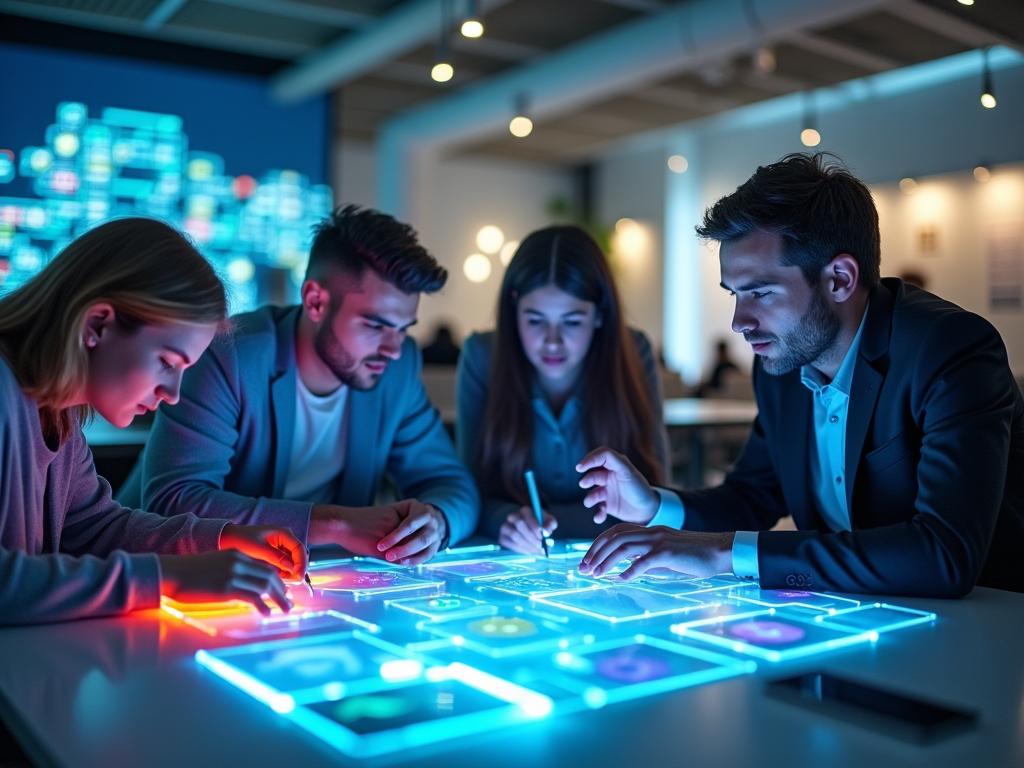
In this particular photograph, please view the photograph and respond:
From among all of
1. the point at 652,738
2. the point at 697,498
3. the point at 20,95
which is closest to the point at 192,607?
the point at 652,738

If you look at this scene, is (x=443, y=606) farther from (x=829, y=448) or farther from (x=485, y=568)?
(x=829, y=448)

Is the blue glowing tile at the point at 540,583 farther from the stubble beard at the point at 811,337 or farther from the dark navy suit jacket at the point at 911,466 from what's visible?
the stubble beard at the point at 811,337

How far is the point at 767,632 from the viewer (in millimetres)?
1270

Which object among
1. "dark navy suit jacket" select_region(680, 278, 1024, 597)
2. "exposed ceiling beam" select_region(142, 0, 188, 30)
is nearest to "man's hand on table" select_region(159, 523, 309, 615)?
"dark navy suit jacket" select_region(680, 278, 1024, 597)

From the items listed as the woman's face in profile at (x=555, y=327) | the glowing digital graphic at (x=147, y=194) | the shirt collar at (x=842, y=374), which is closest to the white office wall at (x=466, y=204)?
the glowing digital graphic at (x=147, y=194)

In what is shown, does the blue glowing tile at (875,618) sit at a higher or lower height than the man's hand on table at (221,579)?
lower

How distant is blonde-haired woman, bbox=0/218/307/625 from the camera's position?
1.30 metres

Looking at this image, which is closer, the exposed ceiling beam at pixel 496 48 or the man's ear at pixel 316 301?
the man's ear at pixel 316 301

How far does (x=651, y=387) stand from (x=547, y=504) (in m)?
0.52

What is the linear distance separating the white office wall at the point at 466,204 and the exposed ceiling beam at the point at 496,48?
123 inches

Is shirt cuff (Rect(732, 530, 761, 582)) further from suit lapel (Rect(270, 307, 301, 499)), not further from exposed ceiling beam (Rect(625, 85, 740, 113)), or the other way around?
exposed ceiling beam (Rect(625, 85, 740, 113))

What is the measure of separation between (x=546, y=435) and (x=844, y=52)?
5.95 metres

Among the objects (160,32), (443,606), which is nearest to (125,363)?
(443,606)

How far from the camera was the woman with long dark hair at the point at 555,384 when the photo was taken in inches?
98.0
